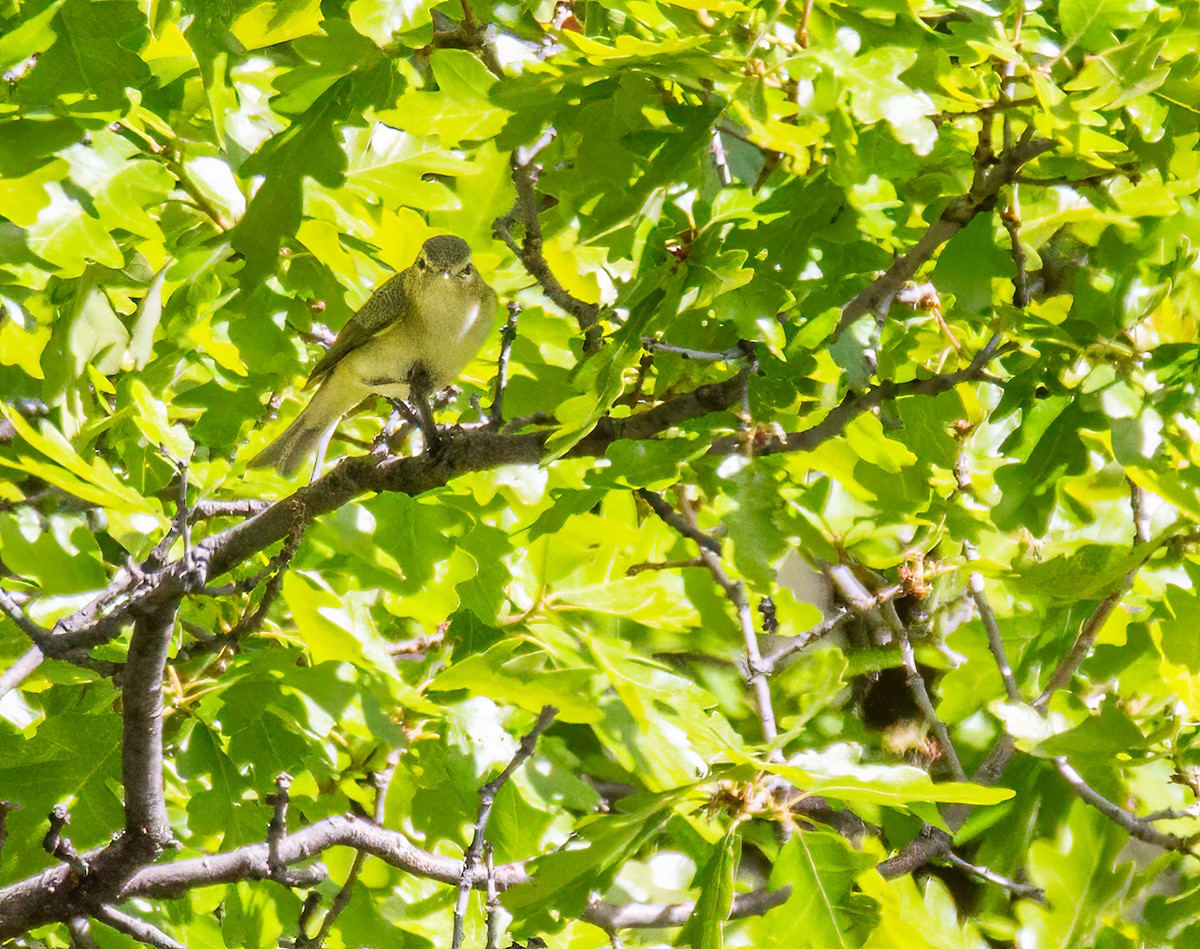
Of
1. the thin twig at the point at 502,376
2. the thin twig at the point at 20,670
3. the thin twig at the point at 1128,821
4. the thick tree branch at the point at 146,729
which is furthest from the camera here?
the thin twig at the point at 1128,821

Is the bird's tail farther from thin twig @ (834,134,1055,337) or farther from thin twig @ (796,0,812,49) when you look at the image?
thin twig @ (796,0,812,49)

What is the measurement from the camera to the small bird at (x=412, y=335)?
234cm

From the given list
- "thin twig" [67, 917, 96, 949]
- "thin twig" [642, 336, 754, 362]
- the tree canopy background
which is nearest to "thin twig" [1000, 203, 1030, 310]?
the tree canopy background

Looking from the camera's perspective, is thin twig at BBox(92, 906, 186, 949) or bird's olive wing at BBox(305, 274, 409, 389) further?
bird's olive wing at BBox(305, 274, 409, 389)

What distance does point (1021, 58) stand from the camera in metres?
1.30

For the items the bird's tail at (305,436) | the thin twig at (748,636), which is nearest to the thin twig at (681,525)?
the thin twig at (748,636)

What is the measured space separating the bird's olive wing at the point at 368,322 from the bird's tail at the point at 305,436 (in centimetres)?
11

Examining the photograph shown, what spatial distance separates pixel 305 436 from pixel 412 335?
15.8 inches

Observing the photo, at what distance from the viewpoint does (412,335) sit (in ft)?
8.09

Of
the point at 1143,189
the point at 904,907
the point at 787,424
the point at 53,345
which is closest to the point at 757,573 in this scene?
the point at 787,424

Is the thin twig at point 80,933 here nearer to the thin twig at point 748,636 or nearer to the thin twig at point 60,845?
the thin twig at point 60,845

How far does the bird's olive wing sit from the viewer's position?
238 centimetres

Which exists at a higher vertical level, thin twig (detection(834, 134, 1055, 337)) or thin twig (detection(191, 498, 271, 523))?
thin twig (detection(834, 134, 1055, 337))

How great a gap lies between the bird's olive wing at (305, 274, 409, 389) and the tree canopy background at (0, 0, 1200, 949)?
0.29 ft
